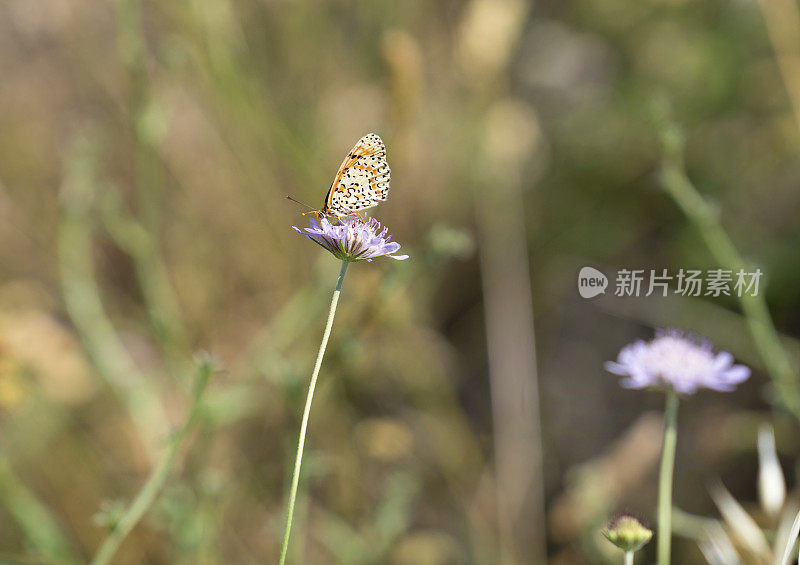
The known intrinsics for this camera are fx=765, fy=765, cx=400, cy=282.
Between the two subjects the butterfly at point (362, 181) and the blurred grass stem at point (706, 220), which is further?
the blurred grass stem at point (706, 220)

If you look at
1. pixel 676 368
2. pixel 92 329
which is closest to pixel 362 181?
pixel 676 368

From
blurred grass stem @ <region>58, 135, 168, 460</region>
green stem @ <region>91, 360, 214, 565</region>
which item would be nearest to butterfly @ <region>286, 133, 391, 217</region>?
green stem @ <region>91, 360, 214, 565</region>

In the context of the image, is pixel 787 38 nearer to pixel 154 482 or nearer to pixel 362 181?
pixel 362 181

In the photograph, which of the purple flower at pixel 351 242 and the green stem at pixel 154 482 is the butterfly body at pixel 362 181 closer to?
the purple flower at pixel 351 242

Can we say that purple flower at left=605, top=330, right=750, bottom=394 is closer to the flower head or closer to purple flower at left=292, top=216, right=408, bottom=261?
the flower head

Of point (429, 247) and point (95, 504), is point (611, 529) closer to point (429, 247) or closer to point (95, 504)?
point (429, 247)

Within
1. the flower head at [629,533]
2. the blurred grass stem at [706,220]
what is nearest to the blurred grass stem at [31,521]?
the flower head at [629,533]
